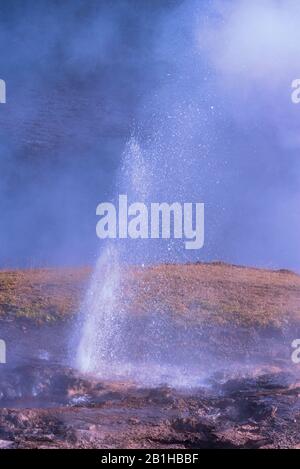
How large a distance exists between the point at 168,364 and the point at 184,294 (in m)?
0.78

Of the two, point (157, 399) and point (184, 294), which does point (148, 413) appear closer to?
point (157, 399)

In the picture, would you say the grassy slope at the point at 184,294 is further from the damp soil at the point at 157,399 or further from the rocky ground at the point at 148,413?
the rocky ground at the point at 148,413

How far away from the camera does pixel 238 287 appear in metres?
6.39

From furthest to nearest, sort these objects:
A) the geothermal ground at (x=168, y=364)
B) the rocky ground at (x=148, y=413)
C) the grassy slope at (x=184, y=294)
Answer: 1. the grassy slope at (x=184, y=294)
2. the geothermal ground at (x=168, y=364)
3. the rocky ground at (x=148, y=413)

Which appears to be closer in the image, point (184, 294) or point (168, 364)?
point (168, 364)

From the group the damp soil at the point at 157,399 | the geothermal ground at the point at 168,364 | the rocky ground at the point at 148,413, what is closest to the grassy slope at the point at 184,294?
the geothermal ground at the point at 168,364

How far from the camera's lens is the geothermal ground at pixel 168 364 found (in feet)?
15.7

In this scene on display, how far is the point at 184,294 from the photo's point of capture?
256 inches

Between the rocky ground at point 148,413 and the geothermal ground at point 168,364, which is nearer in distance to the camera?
the rocky ground at point 148,413

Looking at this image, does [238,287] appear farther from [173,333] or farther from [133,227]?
[133,227]

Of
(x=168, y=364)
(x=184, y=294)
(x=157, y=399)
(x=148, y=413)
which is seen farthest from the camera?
(x=184, y=294)

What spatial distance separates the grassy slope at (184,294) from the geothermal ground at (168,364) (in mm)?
11

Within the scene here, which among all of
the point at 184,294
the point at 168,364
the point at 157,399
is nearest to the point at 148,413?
the point at 157,399

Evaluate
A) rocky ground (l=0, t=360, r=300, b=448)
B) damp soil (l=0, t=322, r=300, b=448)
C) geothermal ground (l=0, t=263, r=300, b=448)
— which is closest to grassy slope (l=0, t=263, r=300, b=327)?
geothermal ground (l=0, t=263, r=300, b=448)
